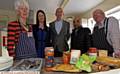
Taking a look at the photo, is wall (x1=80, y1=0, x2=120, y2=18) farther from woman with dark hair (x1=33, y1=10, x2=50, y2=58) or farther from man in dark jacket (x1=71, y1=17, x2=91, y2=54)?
woman with dark hair (x1=33, y1=10, x2=50, y2=58)

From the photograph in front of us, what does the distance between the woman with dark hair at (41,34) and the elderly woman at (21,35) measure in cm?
9

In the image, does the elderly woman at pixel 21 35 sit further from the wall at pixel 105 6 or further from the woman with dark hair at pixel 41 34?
the wall at pixel 105 6

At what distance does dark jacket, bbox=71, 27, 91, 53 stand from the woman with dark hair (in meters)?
0.23

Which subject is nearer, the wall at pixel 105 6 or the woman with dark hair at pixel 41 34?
the woman with dark hair at pixel 41 34

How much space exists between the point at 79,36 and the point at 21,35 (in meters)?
0.49

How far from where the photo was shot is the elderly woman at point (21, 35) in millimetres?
1149

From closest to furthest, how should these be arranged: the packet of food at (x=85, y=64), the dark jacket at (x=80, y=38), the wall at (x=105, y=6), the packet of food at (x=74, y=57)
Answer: the packet of food at (x=85, y=64) < the packet of food at (x=74, y=57) < the dark jacket at (x=80, y=38) < the wall at (x=105, y=6)

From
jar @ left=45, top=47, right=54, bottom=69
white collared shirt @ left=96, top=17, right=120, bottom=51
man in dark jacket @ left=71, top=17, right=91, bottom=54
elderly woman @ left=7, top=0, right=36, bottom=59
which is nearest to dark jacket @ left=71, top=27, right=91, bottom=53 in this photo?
man in dark jacket @ left=71, top=17, right=91, bottom=54

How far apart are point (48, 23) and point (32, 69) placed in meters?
0.78

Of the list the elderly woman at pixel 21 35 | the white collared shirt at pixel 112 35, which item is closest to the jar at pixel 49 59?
the elderly woman at pixel 21 35

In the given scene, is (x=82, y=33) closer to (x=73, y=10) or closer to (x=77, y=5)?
(x=73, y=10)

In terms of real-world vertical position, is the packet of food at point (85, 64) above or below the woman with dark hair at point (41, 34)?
below

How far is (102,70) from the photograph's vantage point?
751mm

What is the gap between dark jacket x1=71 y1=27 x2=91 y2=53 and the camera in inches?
50.9
